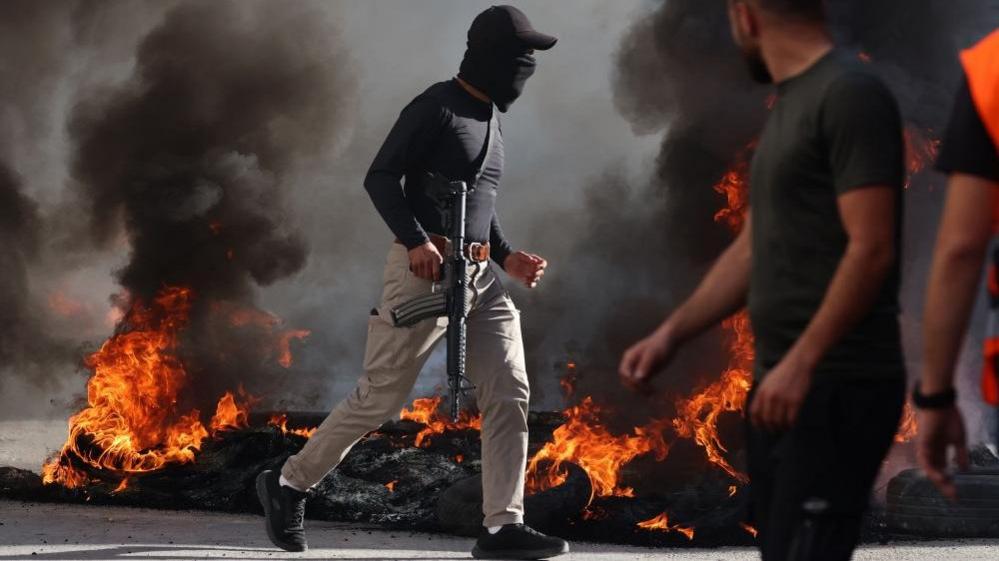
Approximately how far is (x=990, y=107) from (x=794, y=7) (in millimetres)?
518

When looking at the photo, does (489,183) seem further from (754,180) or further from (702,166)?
(702,166)

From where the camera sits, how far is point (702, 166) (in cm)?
1208

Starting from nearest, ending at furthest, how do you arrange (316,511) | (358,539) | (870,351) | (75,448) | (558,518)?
(870,351) < (358,539) < (558,518) < (316,511) < (75,448)

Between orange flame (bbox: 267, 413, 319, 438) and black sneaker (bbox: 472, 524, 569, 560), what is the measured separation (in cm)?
321

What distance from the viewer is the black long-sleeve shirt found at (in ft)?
16.2

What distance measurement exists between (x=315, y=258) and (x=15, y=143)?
10.6 feet

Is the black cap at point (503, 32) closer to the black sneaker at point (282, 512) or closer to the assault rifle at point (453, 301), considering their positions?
the assault rifle at point (453, 301)

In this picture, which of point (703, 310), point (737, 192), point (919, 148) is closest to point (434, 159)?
point (703, 310)

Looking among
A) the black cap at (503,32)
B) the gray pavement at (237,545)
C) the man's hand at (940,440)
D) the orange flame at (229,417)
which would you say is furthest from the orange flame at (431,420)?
the man's hand at (940,440)

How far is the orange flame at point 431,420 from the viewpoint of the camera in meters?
8.19

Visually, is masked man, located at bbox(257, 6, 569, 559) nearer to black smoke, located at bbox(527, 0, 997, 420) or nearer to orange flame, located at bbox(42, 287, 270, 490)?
orange flame, located at bbox(42, 287, 270, 490)

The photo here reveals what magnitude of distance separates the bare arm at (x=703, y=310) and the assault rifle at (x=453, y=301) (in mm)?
2347

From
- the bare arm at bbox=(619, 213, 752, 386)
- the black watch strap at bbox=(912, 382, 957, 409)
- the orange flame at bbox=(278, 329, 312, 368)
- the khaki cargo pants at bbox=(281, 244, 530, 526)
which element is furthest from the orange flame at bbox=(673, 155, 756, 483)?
the black watch strap at bbox=(912, 382, 957, 409)

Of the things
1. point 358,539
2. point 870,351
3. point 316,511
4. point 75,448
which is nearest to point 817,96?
point 870,351
